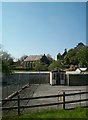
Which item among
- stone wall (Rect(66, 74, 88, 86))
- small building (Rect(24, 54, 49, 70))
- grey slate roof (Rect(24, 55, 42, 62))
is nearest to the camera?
stone wall (Rect(66, 74, 88, 86))

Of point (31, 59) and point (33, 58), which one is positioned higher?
point (33, 58)

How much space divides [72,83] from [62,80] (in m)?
1.78

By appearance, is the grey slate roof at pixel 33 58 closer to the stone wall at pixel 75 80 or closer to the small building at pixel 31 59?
the small building at pixel 31 59

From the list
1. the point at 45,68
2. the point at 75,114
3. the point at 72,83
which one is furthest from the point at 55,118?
the point at 45,68

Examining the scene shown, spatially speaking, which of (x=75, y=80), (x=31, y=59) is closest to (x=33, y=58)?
(x=31, y=59)

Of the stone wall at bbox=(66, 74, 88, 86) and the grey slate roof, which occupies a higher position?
the grey slate roof

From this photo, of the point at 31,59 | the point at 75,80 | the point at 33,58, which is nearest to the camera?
the point at 75,80

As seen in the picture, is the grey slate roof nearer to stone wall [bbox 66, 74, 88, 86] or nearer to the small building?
the small building

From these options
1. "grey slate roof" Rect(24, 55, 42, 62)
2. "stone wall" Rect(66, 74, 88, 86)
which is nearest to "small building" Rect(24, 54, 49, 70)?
"grey slate roof" Rect(24, 55, 42, 62)

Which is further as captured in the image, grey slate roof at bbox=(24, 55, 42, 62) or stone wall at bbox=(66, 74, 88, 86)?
grey slate roof at bbox=(24, 55, 42, 62)

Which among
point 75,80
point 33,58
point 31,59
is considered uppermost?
point 33,58

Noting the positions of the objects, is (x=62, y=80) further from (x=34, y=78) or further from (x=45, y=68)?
(x=45, y=68)

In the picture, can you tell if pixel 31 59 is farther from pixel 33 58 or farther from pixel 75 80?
pixel 75 80

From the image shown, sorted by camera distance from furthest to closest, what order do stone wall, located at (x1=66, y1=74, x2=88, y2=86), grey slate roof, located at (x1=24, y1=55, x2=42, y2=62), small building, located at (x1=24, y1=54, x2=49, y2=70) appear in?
grey slate roof, located at (x1=24, y1=55, x2=42, y2=62) < small building, located at (x1=24, y1=54, x2=49, y2=70) < stone wall, located at (x1=66, y1=74, x2=88, y2=86)
